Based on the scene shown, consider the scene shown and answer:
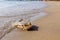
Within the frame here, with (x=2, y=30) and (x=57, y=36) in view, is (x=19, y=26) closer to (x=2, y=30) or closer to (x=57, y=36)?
(x=2, y=30)

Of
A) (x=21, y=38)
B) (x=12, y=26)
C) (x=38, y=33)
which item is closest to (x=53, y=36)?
(x=38, y=33)

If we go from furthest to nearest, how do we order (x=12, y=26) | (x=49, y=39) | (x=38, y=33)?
(x=12, y=26)
(x=38, y=33)
(x=49, y=39)

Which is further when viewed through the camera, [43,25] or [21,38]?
[43,25]

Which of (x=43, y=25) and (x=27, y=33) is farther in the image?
(x=43, y=25)

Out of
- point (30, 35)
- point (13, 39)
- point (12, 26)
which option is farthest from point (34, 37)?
point (12, 26)

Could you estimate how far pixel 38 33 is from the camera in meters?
1.12

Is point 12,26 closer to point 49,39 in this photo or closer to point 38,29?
point 38,29

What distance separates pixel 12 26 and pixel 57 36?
45 cm

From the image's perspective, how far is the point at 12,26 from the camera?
1.27 meters

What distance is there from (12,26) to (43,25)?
0.32 m

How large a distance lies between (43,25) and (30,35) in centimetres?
29

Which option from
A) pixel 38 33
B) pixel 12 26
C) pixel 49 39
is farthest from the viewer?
pixel 12 26

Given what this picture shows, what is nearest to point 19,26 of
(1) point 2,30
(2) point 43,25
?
(1) point 2,30

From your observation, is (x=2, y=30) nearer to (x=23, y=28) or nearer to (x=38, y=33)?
(x=23, y=28)
